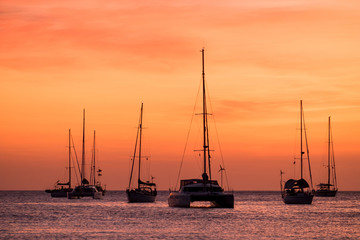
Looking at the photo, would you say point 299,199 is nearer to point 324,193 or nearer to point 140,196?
point 140,196

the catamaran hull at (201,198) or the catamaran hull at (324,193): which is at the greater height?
the catamaran hull at (324,193)

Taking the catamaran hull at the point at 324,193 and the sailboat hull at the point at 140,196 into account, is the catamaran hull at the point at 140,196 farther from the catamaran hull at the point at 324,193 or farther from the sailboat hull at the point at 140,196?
the catamaran hull at the point at 324,193

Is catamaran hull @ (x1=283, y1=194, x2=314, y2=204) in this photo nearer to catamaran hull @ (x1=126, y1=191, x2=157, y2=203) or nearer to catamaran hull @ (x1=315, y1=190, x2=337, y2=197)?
catamaran hull @ (x1=126, y1=191, x2=157, y2=203)

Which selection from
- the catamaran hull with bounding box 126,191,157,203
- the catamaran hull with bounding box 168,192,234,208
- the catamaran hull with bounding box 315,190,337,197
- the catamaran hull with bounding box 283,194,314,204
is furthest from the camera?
the catamaran hull with bounding box 315,190,337,197

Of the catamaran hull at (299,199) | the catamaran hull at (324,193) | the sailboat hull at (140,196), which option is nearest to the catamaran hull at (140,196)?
the sailboat hull at (140,196)

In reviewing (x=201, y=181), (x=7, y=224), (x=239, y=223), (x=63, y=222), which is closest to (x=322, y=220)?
(x=239, y=223)

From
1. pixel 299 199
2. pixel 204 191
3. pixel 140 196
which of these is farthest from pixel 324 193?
Result: pixel 204 191

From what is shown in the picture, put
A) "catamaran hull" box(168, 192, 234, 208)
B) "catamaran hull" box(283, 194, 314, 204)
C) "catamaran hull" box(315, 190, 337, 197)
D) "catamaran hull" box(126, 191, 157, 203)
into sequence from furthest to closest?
"catamaran hull" box(315, 190, 337, 197) → "catamaran hull" box(126, 191, 157, 203) → "catamaran hull" box(283, 194, 314, 204) → "catamaran hull" box(168, 192, 234, 208)

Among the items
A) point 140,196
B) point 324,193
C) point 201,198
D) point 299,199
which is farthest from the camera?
point 324,193

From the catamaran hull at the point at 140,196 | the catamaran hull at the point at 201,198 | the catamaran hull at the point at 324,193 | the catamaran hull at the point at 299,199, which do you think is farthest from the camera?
the catamaran hull at the point at 324,193

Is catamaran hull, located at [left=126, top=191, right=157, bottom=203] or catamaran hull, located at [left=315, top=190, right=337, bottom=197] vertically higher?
catamaran hull, located at [left=315, top=190, right=337, bottom=197]

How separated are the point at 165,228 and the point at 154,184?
60910 mm

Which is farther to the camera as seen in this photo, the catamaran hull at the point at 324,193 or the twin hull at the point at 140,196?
the catamaran hull at the point at 324,193

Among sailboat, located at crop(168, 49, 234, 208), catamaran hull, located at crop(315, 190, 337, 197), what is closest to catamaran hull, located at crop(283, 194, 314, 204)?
sailboat, located at crop(168, 49, 234, 208)
